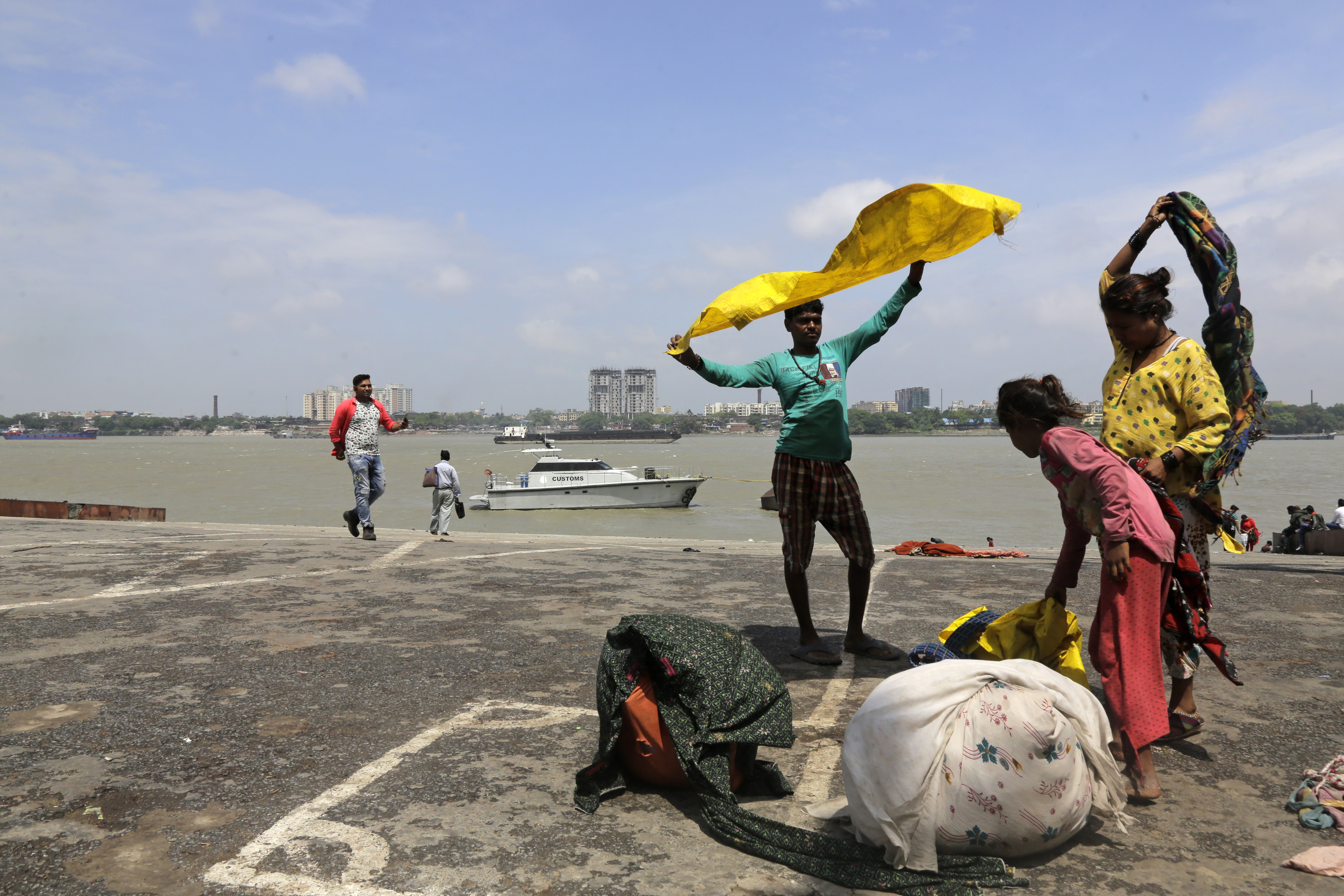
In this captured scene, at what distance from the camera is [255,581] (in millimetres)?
6488

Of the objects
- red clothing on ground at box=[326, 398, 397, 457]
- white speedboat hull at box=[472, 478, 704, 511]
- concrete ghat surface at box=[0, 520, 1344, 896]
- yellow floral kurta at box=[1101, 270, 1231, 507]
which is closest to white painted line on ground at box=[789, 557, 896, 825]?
concrete ghat surface at box=[0, 520, 1344, 896]

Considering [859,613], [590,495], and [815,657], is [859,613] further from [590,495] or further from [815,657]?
[590,495]

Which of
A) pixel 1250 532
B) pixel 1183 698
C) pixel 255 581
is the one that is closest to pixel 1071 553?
pixel 1183 698

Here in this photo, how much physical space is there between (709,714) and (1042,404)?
1.57m

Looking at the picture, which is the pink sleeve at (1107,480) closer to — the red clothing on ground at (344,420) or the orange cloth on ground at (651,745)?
the orange cloth on ground at (651,745)

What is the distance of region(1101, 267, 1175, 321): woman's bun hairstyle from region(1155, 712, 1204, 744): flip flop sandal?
147 cm

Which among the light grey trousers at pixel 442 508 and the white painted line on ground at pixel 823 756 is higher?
the white painted line on ground at pixel 823 756

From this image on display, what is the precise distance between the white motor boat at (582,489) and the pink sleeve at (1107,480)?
30525 mm

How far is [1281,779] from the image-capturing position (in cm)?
280

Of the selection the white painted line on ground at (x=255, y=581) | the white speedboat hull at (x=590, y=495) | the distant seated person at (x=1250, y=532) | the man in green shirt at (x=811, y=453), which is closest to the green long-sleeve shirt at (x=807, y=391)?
the man in green shirt at (x=811, y=453)

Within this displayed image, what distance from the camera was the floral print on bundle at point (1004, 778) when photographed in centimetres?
222

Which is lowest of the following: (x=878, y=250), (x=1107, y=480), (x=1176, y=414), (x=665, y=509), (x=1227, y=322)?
(x=665, y=509)

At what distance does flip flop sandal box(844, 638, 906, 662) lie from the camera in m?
4.28

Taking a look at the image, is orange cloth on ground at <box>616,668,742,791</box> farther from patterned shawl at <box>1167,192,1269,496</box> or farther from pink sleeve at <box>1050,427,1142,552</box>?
patterned shawl at <box>1167,192,1269,496</box>
